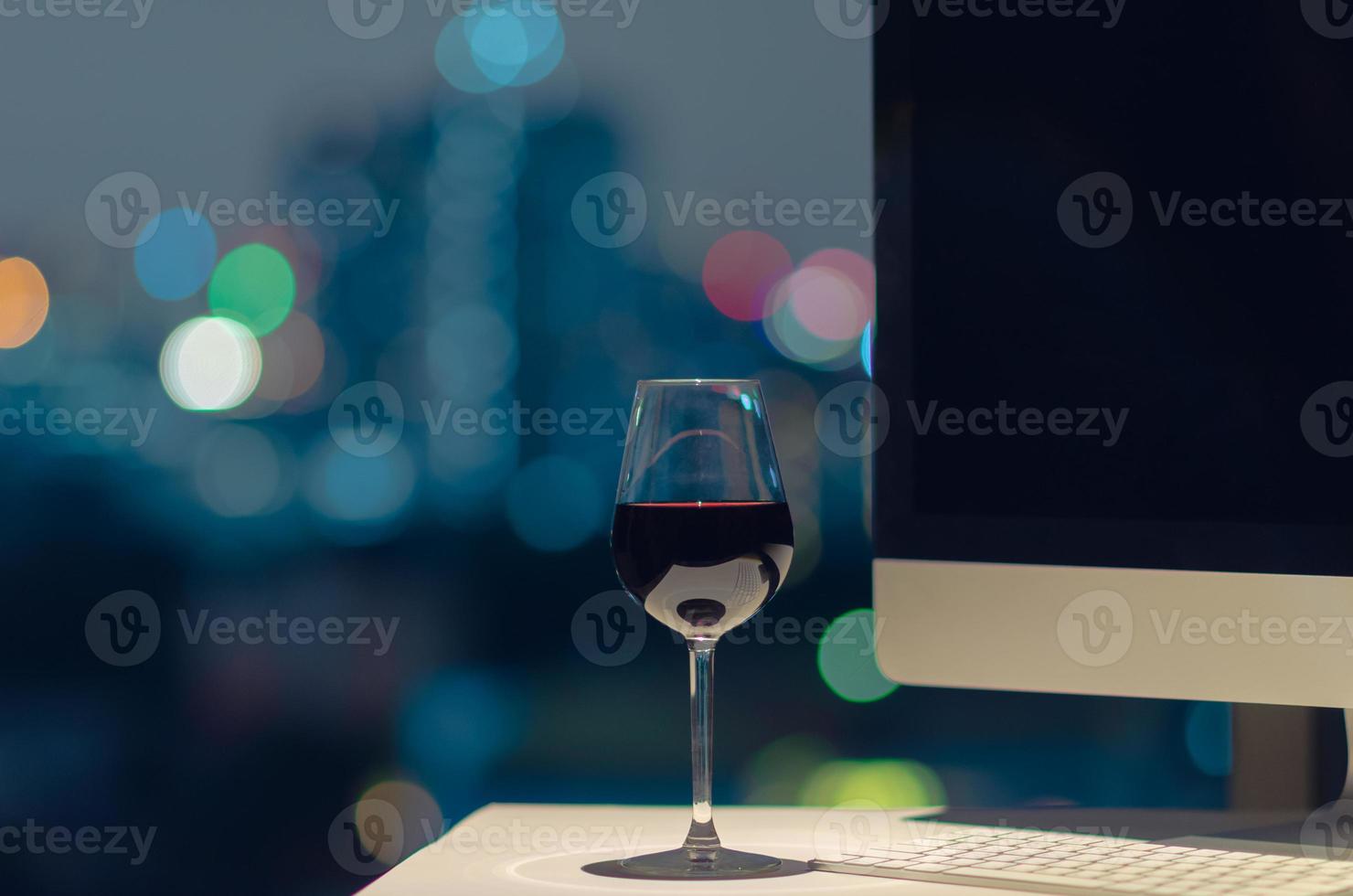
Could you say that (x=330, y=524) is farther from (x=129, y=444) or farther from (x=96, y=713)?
(x=96, y=713)

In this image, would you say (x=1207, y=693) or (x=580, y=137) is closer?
(x=1207, y=693)

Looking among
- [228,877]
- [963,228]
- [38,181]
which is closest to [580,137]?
[38,181]

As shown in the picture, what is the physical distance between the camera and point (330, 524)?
5152 millimetres

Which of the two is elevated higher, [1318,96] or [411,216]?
[411,216]

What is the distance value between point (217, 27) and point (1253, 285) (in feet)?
13.5
